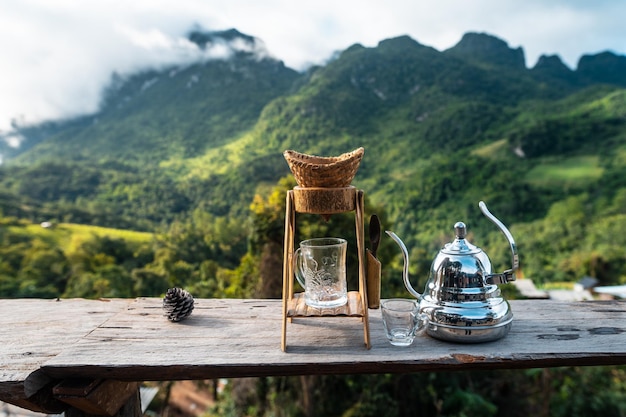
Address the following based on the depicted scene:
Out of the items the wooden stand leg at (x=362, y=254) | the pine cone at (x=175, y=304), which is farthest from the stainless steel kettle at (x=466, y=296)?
the pine cone at (x=175, y=304)

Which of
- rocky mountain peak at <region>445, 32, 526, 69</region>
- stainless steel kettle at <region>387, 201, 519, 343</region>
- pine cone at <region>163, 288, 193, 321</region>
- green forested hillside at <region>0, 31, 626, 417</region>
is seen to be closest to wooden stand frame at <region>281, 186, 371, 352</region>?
stainless steel kettle at <region>387, 201, 519, 343</region>

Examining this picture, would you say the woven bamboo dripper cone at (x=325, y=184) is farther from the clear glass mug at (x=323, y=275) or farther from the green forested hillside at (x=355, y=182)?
the green forested hillside at (x=355, y=182)

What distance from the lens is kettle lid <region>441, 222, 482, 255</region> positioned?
46.1 inches

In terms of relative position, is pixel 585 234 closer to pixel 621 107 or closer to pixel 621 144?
pixel 621 144

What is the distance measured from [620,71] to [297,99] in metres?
29.9

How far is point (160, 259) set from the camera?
16.5m

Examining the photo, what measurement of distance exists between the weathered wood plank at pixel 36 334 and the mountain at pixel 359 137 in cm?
1458

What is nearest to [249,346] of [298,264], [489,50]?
[298,264]

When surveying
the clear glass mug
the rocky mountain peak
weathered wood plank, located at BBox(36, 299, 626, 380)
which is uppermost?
the rocky mountain peak

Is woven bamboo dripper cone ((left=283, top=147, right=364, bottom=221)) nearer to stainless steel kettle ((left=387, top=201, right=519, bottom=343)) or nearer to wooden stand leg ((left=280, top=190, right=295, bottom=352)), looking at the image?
wooden stand leg ((left=280, top=190, right=295, bottom=352))

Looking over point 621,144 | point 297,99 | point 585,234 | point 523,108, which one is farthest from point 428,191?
point 523,108

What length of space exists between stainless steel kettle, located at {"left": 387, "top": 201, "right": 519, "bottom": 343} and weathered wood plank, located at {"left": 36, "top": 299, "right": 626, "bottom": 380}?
0.13 feet

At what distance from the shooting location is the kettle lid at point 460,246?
3.84 feet

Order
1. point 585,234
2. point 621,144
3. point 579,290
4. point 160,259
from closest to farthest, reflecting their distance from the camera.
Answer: point 579,290 → point 160,259 → point 585,234 → point 621,144
